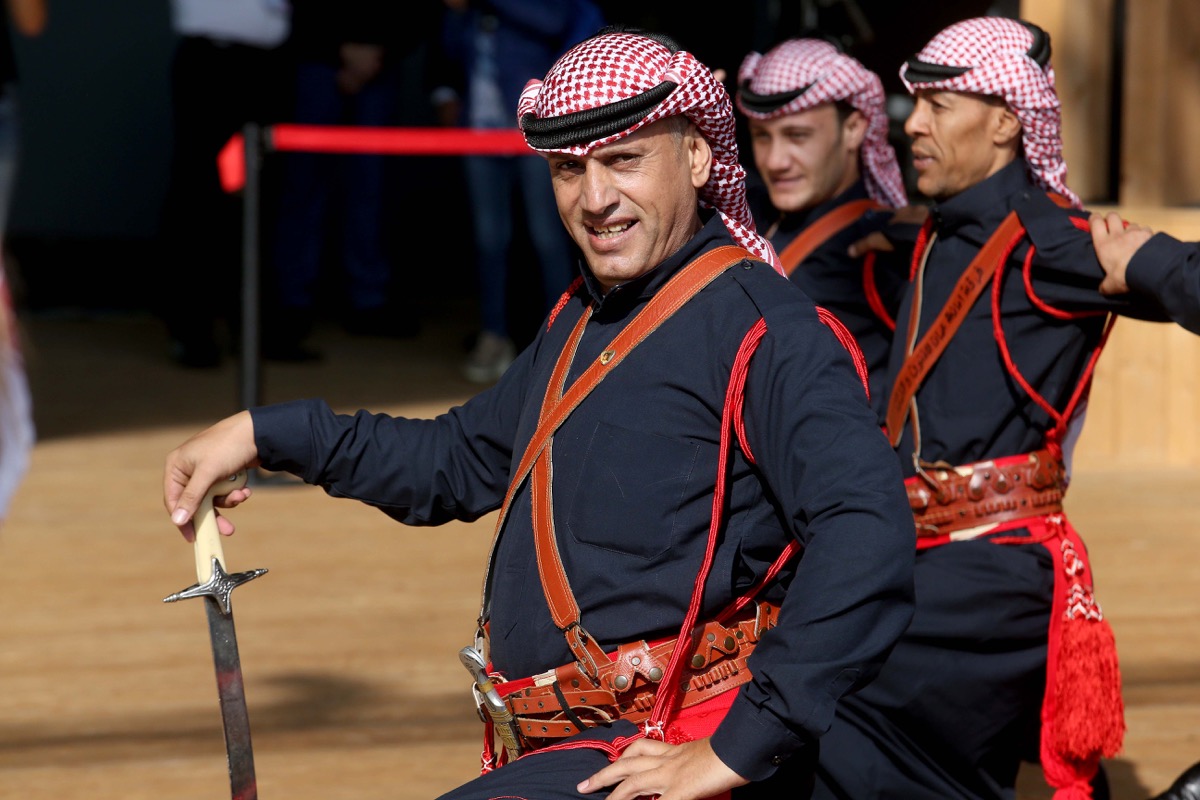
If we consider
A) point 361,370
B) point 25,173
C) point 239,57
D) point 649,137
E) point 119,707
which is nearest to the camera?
point 649,137

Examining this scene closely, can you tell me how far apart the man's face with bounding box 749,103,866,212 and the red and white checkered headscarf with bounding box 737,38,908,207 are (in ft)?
0.11

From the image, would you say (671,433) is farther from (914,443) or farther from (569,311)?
(914,443)

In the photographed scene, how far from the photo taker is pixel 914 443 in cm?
339

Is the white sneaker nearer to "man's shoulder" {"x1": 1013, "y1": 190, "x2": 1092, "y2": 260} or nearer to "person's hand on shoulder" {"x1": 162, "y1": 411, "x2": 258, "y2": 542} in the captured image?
"man's shoulder" {"x1": 1013, "y1": 190, "x2": 1092, "y2": 260}

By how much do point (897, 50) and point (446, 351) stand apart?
9.41 ft

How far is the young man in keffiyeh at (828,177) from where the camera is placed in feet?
13.1

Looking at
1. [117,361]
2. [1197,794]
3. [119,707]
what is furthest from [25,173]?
[1197,794]

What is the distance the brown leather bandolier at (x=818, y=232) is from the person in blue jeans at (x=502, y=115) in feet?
10.9

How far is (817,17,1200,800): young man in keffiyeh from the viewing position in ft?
10.4

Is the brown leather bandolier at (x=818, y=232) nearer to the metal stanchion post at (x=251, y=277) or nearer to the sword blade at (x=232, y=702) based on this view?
the sword blade at (x=232, y=702)

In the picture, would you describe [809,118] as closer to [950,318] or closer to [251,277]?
[950,318]

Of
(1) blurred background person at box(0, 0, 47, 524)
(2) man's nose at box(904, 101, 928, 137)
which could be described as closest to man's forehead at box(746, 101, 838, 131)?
(2) man's nose at box(904, 101, 928, 137)

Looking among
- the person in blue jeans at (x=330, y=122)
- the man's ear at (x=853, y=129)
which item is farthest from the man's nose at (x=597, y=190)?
the person in blue jeans at (x=330, y=122)

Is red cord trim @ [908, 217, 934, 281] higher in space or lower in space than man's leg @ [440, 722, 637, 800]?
higher
